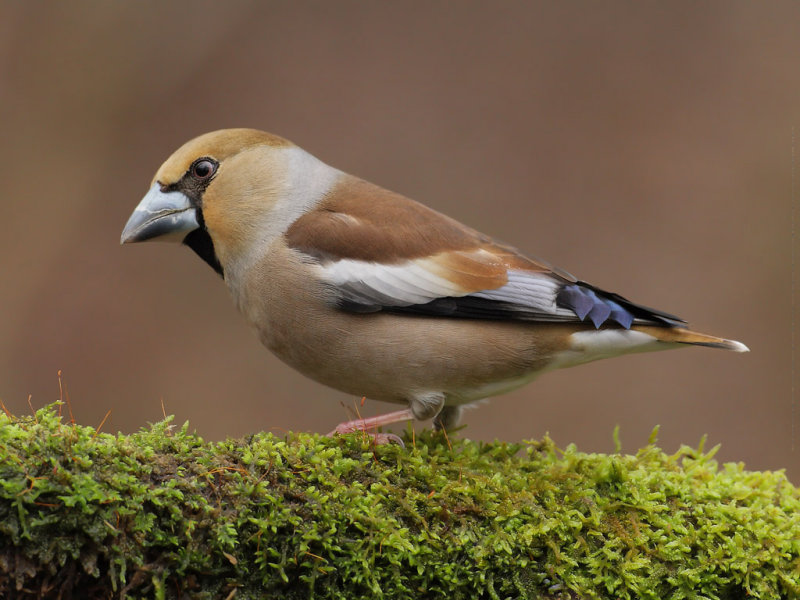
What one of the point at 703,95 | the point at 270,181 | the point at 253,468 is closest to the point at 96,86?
the point at 270,181

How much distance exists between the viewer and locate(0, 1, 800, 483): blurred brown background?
25.9 ft

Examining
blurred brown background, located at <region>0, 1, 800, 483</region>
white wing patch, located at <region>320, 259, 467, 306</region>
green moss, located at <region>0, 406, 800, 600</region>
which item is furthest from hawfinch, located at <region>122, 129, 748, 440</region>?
blurred brown background, located at <region>0, 1, 800, 483</region>

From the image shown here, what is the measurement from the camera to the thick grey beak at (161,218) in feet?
13.1

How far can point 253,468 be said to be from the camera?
2826 millimetres

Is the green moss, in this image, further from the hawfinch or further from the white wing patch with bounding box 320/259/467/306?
the white wing patch with bounding box 320/259/467/306

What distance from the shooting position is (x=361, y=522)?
9.27ft

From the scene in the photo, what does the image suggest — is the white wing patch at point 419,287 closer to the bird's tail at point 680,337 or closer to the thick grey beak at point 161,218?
the bird's tail at point 680,337

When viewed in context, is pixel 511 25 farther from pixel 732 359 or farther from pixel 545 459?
pixel 545 459

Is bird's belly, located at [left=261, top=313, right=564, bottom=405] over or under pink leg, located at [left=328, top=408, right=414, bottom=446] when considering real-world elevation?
over

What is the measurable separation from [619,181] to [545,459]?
5553mm

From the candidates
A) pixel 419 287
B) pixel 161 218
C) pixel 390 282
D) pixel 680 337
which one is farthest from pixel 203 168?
pixel 680 337

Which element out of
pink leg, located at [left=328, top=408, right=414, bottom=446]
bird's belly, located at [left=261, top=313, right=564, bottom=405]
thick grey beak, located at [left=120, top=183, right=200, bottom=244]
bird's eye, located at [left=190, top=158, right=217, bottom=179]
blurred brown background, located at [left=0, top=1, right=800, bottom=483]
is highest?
blurred brown background, located at [left=0, top=1, right=800, bottom=483]

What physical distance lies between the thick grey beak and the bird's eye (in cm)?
13

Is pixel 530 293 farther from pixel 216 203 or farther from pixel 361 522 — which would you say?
pixel 216 203
